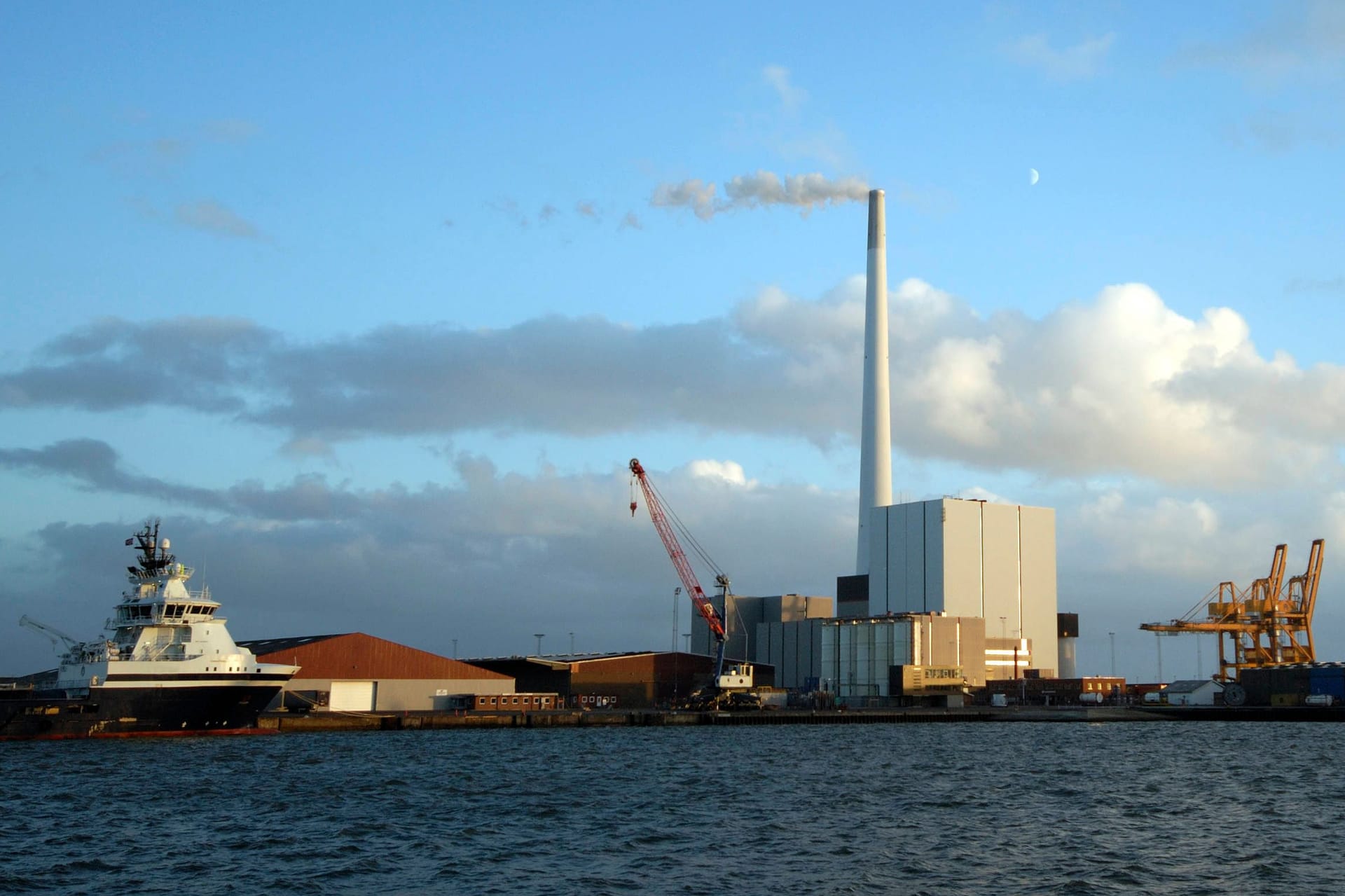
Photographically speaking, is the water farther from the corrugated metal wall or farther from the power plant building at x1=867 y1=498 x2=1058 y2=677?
the power plant building at x1=867 y1=498 x2=1058 y2=677

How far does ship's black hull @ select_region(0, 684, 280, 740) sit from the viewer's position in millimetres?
78188

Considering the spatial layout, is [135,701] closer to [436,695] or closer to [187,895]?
[436,695]

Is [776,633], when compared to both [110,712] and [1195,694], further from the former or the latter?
[110,712]

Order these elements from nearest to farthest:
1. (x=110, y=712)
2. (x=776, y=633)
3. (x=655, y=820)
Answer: (x=655, y=820)
(x=110, y=712)
(x=776, y=633)

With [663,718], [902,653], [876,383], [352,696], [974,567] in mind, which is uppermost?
[876,383]

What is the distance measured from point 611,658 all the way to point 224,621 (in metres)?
61.8

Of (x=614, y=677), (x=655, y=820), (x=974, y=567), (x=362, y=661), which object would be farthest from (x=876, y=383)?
(x=655, y=820)

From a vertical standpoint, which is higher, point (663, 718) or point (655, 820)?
point (663, 718)

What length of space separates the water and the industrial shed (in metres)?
22.6

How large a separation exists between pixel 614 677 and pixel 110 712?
67.2 meters

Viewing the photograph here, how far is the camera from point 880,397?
162250mm

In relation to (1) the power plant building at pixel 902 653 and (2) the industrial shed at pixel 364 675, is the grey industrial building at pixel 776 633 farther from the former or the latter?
(2) the industrial shed at pixel 364 675

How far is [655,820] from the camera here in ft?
150

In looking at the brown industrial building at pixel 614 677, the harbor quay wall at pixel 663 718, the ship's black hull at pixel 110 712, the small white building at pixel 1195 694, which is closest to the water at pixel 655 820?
the ship's black hull at pixel 110 712
